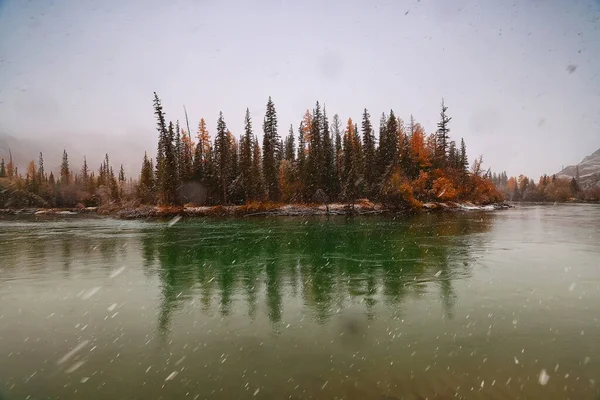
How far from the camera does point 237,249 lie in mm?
24859

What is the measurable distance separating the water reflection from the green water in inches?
4.4

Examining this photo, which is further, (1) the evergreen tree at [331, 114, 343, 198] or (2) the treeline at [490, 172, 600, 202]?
(2) the treeline at [490, 172, 600, 202]

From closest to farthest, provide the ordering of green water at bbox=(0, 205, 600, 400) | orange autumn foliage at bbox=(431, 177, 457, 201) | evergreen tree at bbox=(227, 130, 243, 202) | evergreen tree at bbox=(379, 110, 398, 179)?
green water at bbox=(0, 205, 600, 400)
evergreen tree at bbox=(227, 130, 243, 202)
orange autumn foliage at bbox=(431, 177, 457, 201)
evergreen tree at bbox=(379, 110, 398, 179)

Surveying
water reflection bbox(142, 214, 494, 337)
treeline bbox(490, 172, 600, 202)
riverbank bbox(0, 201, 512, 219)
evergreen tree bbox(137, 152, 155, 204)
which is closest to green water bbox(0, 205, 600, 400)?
water reflection bbox(142, 214, 494, 337)

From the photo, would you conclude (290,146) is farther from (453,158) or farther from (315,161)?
(453,158)

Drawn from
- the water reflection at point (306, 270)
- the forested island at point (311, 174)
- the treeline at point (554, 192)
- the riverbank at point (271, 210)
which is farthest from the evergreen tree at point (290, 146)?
the treeline at point (554, 192)

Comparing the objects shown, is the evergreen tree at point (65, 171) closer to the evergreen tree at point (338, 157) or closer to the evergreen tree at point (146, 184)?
the evergreen tree at point (146, 184)

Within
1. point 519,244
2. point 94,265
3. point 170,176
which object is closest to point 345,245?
point 519,244

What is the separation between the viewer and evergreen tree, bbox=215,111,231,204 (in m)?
68.3

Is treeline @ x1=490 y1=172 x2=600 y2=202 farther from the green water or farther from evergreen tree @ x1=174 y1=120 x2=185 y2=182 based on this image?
the green water

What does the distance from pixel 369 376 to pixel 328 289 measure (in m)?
6.76

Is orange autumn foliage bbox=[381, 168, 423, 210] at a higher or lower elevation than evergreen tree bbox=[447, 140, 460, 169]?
lower

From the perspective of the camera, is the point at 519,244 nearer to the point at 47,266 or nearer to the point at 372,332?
the point at 372,332

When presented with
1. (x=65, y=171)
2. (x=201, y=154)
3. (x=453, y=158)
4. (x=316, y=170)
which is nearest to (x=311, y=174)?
(x=316, y=170)
